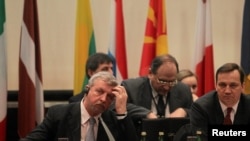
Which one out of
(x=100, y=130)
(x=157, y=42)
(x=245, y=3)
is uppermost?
(x=245, y=3)

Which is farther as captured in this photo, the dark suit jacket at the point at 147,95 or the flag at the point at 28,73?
the flag at the point at 28,73

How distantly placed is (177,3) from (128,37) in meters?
0.79

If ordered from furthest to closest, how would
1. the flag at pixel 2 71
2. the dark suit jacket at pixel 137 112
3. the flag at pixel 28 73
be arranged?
1. the flag at pixel 28 73
2. the flag at pixel 2 71
3. the dark suit jacket at pixel 137 112

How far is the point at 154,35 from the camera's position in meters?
6.04

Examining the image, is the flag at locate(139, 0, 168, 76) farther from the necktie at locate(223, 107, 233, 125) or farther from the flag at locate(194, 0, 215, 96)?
the necktie at locate(223, 107, 233, 125)

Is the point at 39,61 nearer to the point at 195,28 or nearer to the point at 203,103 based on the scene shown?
the point at 195,28

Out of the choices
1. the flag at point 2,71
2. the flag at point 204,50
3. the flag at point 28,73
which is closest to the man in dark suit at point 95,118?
the flag at point 2,71

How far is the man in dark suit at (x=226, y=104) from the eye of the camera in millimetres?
3670

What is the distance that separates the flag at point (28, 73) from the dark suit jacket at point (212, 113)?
2339 mm

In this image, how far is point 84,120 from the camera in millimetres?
3502

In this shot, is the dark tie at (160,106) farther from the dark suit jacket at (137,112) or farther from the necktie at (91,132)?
the necktie at (91,132)

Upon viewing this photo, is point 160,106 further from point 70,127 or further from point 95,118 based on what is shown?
point 70,127

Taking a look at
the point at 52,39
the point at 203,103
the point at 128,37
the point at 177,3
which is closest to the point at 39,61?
the point at 52,39

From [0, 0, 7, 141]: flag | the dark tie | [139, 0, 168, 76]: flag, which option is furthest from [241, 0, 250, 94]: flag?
[0, 0, 7, 141]: flag
